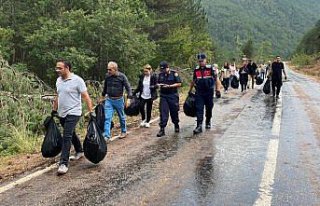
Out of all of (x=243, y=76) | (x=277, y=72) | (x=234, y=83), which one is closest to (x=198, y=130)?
(x=277, y=72)

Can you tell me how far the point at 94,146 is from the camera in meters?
6.87

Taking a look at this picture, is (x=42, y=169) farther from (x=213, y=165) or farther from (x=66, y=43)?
(x=66, y=43)

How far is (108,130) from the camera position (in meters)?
9.22

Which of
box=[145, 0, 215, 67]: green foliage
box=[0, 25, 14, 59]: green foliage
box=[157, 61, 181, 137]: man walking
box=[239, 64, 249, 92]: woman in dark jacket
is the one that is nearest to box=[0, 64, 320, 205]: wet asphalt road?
box=[157, 61, 181, 137]: man walking

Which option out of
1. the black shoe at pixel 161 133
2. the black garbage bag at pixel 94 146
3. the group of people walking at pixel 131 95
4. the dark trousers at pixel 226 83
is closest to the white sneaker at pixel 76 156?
the group of people walking at pixel 131 95

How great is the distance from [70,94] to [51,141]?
32.9 inches

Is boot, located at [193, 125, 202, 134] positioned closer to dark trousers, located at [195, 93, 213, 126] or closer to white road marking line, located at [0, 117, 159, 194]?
dark trousers, located at [195, 93, 213, 126]

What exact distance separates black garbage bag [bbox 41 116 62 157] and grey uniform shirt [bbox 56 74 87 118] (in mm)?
310

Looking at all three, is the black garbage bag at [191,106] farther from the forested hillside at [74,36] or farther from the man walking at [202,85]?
the forested hillside at [74,36]

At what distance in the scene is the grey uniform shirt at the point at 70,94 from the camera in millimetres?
6809

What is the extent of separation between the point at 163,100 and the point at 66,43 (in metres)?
14.2

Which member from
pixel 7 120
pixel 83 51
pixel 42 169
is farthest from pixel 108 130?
pixel 83 51

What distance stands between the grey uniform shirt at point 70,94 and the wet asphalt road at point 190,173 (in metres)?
0.94

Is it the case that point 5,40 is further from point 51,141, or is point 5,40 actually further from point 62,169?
point 62,169
